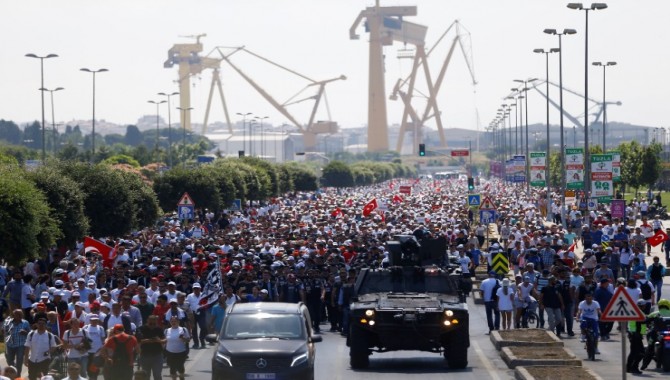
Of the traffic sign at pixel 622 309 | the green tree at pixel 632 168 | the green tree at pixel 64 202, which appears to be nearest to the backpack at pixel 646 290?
the traffic sign at pixel 622 309

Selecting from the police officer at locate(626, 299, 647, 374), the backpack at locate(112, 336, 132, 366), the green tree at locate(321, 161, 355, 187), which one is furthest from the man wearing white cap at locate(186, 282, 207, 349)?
the green tree at locate(321, 161, 355, 187)

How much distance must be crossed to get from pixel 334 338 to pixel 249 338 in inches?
364

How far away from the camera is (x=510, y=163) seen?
79250 millimetres

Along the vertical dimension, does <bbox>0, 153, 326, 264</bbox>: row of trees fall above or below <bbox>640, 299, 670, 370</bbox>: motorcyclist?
above

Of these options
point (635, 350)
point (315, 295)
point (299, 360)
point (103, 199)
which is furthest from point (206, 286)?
point (103, 199)

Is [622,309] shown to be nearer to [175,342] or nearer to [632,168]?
[175,342]

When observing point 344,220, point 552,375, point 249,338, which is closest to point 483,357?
point 552,375

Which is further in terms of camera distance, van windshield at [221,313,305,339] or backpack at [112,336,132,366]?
van windshield at [221,313,305,339]

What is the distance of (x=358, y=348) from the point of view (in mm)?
22125

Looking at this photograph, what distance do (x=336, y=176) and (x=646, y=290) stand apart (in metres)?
112

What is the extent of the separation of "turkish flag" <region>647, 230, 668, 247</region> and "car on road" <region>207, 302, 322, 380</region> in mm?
24359

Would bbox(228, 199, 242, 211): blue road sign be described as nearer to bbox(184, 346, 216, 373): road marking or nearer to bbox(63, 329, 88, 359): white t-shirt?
bbox(184, 346, 216, 373): road marking

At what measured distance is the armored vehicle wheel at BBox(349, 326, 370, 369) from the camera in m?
22.1

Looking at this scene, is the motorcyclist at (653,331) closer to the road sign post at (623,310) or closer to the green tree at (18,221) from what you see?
the road sign post at (623,310)
